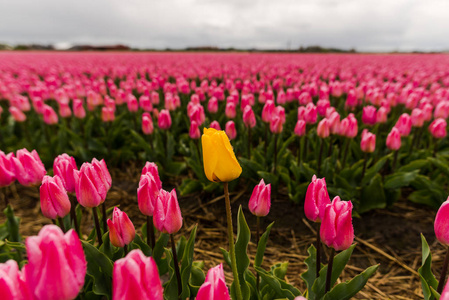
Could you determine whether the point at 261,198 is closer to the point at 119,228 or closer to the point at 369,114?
the point at 119,228

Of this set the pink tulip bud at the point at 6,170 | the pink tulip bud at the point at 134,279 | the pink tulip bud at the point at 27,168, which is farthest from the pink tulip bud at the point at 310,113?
the pink tulip bud at the point at 134,279

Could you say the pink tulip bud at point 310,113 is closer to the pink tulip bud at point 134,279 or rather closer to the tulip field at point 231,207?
the tulip field at point 231,207

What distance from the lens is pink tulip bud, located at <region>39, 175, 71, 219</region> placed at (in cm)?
133

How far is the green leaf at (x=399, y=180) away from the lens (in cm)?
290

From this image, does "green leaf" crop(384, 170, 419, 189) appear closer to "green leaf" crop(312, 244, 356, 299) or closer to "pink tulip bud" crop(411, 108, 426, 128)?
"pink tulip bud" crop(411, 108, 426, 128)

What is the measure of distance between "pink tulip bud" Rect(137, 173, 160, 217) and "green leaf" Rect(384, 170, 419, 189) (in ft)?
8.24

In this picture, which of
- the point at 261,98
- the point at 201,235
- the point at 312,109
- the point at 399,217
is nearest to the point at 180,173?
the point at 201,235

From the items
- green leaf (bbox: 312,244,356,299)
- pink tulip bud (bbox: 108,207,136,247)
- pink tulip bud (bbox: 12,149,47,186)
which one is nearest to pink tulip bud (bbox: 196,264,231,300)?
pink tulip bud (bbox: 108,207,136,247)

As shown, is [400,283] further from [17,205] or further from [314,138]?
[17,205]

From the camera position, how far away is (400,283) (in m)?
2.42

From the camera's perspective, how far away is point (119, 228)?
1.35 meters

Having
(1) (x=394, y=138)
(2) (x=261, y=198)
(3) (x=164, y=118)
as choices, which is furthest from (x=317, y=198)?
(3) (x=164, y=118)

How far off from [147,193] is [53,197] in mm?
411

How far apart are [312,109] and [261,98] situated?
1400mm
